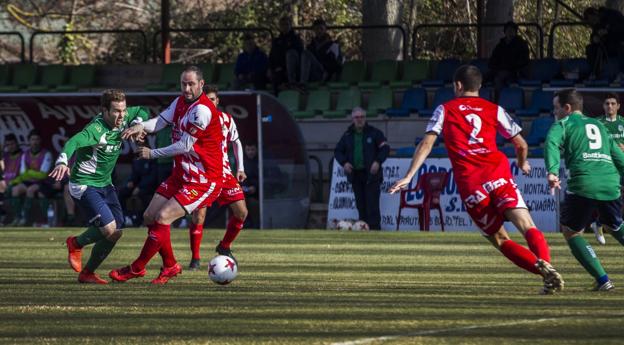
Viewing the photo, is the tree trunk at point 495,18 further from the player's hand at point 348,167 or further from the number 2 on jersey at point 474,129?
the number 2 on jersey at point 474,129

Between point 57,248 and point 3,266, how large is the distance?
3.59 metres

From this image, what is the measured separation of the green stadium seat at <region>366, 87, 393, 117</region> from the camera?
25.9 m

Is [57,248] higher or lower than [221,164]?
lower

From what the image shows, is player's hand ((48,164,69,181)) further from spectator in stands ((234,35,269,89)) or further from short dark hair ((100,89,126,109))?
spectator in stands ((234,35,269,89))

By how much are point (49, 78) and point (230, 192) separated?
1811cm

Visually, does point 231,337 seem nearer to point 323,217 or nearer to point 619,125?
point 619,125

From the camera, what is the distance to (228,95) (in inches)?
946

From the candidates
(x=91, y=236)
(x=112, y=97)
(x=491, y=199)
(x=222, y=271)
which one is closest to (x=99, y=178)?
(x=91, y=236)

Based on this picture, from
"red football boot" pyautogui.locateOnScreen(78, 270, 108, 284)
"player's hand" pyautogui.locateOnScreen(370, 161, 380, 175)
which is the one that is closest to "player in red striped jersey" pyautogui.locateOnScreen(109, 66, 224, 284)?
"red football boot" pyautogui.locateOnScreen(78, 270, 108, 284)

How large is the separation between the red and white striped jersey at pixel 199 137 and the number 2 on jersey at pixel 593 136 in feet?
10.1

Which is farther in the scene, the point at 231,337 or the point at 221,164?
the point at 221,164

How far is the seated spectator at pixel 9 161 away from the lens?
85.4 feet

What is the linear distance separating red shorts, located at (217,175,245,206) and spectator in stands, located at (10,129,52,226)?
13.5m

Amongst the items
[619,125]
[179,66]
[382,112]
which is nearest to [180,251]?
[619,125]
